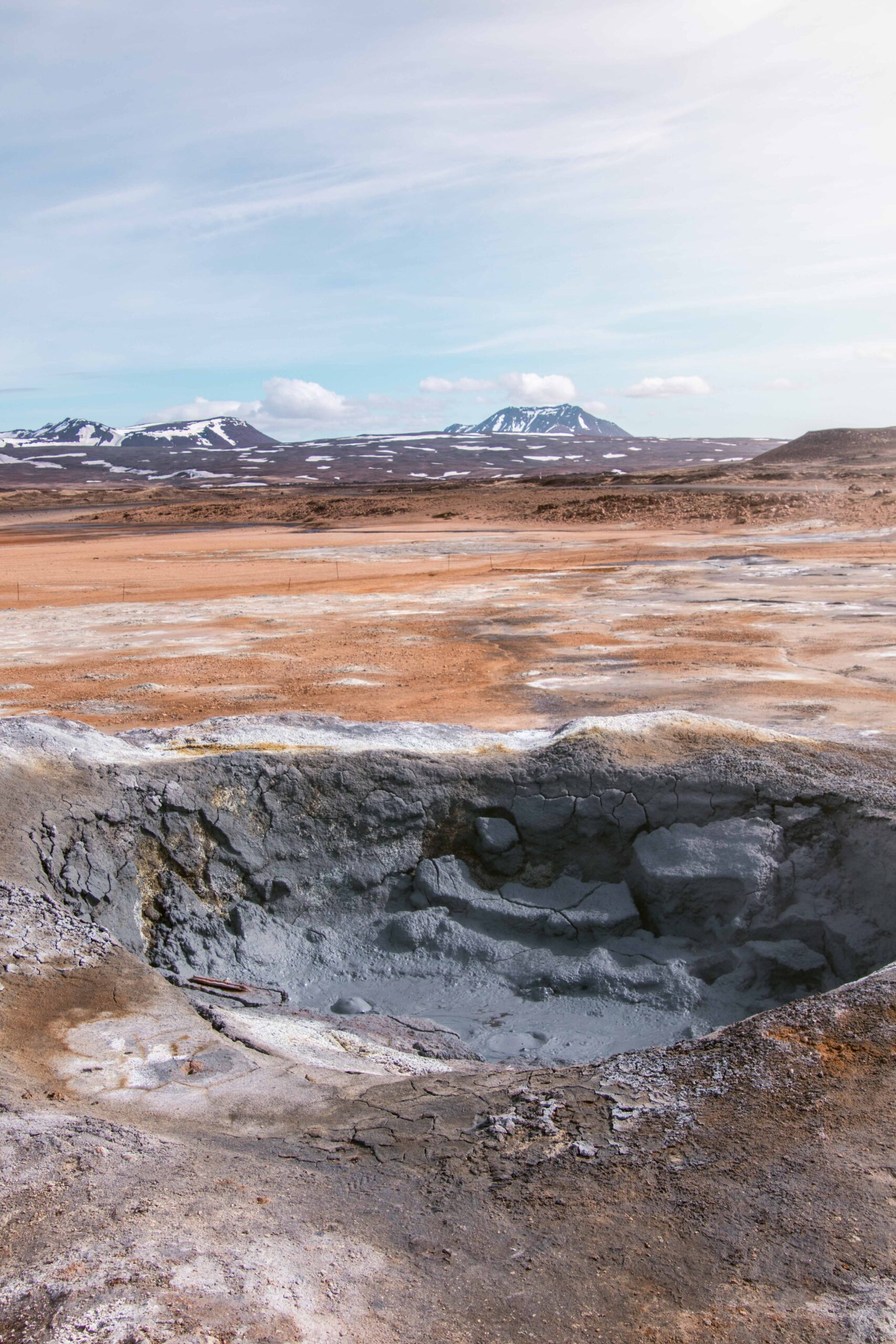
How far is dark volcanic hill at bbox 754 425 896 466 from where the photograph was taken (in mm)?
50719

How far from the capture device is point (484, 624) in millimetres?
14633

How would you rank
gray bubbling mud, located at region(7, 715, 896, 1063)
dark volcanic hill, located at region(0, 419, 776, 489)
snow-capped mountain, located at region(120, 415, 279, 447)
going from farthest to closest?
snow-capped mountain, located at region(120, 415, 279, 447)
dark volcanic hill, located at region(0, 419, 776, 489)
gray bubbling mud, located at region(7, 715, 896, 1063)

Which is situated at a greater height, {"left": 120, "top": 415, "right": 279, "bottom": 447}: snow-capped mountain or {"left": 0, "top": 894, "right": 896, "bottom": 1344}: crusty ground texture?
{"left": 120, "top": 415, "right": 279, "bottom": 447}: snow-capped mountain

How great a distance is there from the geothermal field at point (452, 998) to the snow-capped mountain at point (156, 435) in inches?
5434

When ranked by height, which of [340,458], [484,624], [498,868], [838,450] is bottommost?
[498,868]

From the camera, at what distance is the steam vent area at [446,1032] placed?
229 cm

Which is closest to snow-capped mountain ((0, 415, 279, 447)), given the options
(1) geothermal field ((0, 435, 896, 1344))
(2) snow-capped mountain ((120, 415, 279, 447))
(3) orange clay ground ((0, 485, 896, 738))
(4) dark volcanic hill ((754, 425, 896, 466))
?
(2) snow-capped mountain ((120, 415, 279, 447))

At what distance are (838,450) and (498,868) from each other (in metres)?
57.9

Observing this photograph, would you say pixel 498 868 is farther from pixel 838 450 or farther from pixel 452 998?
pixel 838 450

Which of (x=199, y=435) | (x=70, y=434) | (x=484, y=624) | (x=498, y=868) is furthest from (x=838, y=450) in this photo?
(x=70, y=434)

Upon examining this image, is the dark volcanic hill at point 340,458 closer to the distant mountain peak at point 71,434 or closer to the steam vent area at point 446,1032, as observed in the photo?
the distant mountain peak at point 71,434

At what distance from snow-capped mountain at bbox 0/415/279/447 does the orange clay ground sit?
117373 mm

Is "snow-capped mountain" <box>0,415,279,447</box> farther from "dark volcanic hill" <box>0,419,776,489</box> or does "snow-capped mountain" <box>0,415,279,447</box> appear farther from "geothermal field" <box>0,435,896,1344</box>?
"geothermal field" <box>0,435,896,1344</box>

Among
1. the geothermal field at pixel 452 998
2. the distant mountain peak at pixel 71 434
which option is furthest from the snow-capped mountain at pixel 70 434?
the geothermal field at pixel 452 998
